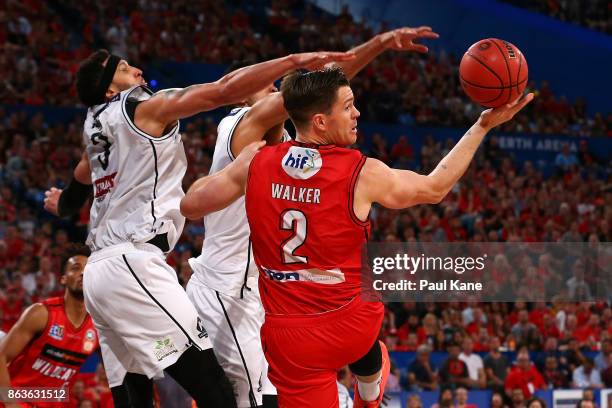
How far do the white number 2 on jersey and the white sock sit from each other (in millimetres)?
1096

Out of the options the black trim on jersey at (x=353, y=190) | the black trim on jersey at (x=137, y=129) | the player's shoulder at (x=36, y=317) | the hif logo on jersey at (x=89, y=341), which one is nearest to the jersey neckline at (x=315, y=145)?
the black trim on jersey at (x=353, y=190)

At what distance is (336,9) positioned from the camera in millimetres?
22438

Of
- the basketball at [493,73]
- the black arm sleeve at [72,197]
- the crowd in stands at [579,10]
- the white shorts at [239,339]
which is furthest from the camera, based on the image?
the crowd in stands at [579,10]

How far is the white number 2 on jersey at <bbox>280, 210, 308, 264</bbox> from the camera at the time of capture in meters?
3.83

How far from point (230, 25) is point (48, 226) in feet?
28.7

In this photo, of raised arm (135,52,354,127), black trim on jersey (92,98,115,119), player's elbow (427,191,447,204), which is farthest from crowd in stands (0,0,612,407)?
player's elbow (427,191,447,204)

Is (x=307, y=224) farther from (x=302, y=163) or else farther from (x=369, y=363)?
(x=369, y=363)

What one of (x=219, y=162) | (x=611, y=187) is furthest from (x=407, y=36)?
(x=611, y=187)

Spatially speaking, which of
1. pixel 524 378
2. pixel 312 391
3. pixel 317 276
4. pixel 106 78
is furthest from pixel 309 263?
pixel 524 378

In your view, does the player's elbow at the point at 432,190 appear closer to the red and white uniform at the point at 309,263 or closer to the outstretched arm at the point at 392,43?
the red and white uniform at the point at 309,263

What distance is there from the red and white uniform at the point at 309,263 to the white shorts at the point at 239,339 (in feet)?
2.89

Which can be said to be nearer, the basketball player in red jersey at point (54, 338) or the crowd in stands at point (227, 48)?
the basketball player in red jersey at point (54, 338)

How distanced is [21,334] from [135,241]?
2.02 metres

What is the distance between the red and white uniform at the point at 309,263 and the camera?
12.5ft
